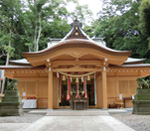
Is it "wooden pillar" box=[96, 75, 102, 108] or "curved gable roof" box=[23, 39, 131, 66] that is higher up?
"curved gable roof" box=[23, 39, 131, 66]

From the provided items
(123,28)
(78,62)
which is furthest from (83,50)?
(123,28)

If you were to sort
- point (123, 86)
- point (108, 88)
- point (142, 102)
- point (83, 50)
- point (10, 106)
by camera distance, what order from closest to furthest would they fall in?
1. point (142, 102)
2. point (10, 106)
3. point (83, 50)
4. point (108, 88)
5. point (123, 86)

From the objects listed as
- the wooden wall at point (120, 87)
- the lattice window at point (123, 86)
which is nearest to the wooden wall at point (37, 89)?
the wooden wall at point (120, 87)

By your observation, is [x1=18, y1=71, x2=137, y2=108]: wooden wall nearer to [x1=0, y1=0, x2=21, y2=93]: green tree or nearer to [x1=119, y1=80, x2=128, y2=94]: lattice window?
[x1=119, y1=80, x2=128, y2=94]: lattice window

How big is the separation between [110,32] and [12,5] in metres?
13.5

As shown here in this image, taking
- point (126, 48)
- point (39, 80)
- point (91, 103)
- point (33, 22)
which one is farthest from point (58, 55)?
point (33, 22)

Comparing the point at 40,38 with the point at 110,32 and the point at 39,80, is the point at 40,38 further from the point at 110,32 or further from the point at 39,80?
the point at 39,80

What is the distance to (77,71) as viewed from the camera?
11312mm

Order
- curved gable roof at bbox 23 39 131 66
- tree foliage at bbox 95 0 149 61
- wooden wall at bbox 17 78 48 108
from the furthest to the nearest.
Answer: tree foliage at bbox 95 0 149 61 < wooden wall at bbox 17 78 48 108 < curved gable roof at bbox 23 39 131 66

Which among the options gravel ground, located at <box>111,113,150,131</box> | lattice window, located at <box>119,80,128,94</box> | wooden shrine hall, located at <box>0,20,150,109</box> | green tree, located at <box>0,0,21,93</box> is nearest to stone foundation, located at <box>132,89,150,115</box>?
gravel ground, located at <box>111,113,150,131</box>

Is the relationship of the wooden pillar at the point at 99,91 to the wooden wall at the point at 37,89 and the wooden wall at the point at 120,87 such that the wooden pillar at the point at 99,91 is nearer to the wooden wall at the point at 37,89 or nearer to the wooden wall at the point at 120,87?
the wooden wall at the point at 120,87

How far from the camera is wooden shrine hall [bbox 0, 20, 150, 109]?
10.1 meters

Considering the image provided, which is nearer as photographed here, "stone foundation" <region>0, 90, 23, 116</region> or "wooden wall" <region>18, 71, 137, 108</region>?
"stone foundation" <region>0, 90, 23, 116</region>

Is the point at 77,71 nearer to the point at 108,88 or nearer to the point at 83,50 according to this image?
the point at 83,50
